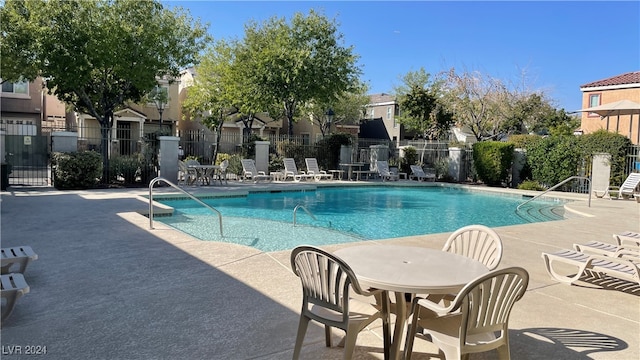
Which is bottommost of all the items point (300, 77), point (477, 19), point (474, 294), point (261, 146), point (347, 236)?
point (347, 236)

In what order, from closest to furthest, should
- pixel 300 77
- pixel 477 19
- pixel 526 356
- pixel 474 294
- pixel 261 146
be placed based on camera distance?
pixel 474 294 < pixel 526 356 < pixel 477 19 < pixel 261 146 < pixel 300 77

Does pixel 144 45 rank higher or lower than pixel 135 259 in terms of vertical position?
higher

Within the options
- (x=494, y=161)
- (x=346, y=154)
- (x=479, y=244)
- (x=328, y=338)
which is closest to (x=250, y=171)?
(x=346, y=154)

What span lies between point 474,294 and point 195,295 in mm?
2704

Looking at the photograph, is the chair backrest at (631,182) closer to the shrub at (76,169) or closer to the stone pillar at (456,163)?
the stone pillar at (456,163)

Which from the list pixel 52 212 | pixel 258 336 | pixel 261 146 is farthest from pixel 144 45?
pixel 258 336

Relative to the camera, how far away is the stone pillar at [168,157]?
14.5 m

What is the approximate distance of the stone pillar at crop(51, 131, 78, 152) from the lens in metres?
13.0

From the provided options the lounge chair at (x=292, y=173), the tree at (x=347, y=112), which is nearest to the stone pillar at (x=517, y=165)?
the lounge chair at (x=292, y=173)

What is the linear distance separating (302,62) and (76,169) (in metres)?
10.8

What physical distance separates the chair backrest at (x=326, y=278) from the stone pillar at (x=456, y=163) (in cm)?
1913

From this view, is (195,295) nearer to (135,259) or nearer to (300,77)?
(135,259)

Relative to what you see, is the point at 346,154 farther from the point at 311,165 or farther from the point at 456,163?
the point at 456,163

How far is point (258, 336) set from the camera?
324cm
